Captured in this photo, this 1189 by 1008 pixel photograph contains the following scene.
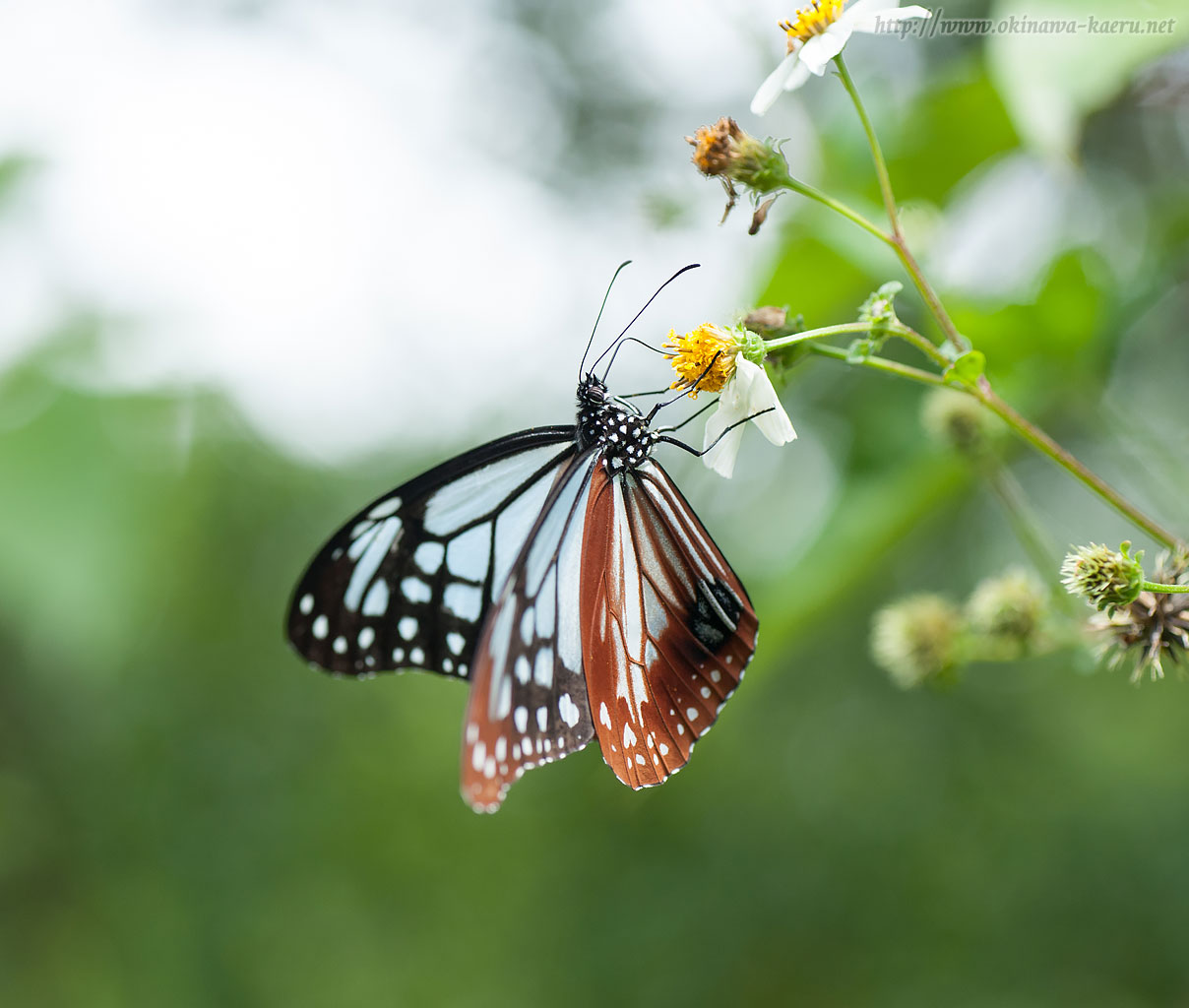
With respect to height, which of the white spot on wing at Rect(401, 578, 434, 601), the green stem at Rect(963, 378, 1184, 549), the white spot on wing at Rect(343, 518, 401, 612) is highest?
the white spot on wing at Rect(343, 518, 401, 612)

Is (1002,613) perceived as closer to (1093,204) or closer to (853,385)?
(853,385)

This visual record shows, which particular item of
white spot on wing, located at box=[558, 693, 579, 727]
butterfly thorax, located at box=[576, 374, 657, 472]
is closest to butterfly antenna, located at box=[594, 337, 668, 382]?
butterfly thorax, located at box=[576, 374, 657, 472]

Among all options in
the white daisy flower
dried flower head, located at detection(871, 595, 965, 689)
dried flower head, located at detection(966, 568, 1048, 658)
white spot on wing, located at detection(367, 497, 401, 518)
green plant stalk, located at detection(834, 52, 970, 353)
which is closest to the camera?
green plant stalk, located at detection(834, 52, 970, 353)

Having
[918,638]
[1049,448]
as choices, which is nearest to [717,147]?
[1049,448]

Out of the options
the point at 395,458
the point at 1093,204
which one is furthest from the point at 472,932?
the point at 1093,204

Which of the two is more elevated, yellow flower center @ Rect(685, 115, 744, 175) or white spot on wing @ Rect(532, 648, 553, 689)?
yellow flower center @ Rect(685, 115, 744, 175)

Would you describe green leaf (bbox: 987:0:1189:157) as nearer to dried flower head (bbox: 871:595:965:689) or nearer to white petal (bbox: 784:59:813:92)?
Result: white petal (bbox: 784:59:813:92)
